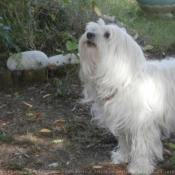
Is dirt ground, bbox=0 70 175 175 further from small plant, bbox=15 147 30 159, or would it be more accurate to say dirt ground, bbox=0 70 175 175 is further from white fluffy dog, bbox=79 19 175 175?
white fluffy dog, bbox=79 19 175 175

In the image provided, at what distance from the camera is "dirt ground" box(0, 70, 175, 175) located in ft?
12.5

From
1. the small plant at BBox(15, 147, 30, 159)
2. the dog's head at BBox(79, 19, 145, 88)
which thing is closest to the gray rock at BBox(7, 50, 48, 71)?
the small plant at BBox(15, 147, 30, 159)

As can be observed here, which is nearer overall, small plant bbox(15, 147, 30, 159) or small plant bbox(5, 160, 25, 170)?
small plant bbox(5, 160, 25, 170)

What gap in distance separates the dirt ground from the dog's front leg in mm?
112

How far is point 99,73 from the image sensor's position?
11.3ft

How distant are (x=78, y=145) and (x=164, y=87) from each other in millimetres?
1141

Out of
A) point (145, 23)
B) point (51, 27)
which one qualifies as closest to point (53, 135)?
point (51, 27)

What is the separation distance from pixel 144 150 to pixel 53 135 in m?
1.18

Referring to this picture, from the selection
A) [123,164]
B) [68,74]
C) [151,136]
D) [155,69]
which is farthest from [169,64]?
[68,74]

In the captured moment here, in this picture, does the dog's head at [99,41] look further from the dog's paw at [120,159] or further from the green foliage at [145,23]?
the green foliage at [145,23]

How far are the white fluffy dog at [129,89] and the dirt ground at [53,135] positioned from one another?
1.03 ft

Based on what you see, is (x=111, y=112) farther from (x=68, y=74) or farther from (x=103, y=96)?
(x=68, y=74)

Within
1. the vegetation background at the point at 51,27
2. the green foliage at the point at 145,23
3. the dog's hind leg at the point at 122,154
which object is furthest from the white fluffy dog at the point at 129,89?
the green foliage at the point at 145,23

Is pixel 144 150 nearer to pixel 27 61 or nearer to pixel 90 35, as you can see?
pixel 90 35
